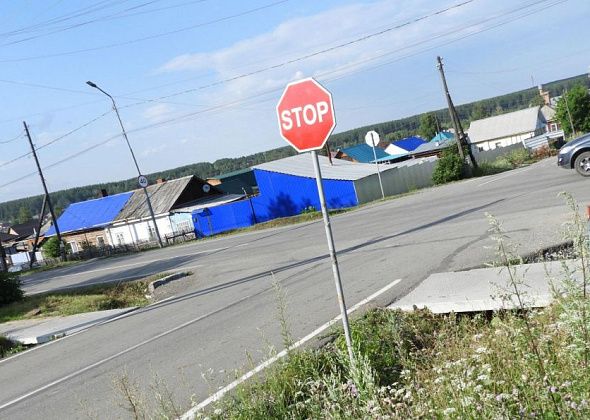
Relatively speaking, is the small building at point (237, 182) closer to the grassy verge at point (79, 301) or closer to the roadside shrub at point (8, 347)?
the grassy verge at point (79, 301)

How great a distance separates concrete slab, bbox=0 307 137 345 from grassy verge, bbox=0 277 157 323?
34.1 inches

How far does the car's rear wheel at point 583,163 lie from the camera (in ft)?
53.5

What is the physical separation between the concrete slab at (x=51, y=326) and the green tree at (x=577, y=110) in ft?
229

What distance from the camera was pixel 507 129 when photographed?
82625 millimetres

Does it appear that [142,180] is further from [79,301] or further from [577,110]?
[577,110]

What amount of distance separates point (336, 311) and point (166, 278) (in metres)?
9.63

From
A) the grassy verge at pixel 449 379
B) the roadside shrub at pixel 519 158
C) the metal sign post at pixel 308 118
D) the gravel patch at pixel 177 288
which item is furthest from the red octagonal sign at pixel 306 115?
the roadside shrub at pixel 519 158

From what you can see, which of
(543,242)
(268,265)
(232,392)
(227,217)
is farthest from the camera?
(227,217)

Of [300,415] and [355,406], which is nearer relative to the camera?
[355,406]

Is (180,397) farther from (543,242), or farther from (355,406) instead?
(543,242)

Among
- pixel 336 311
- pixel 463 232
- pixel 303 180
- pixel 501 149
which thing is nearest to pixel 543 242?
pixel 463 232

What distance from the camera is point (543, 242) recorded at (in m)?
9.14

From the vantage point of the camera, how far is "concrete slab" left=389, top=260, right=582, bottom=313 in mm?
5750

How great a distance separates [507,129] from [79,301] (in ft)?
254
